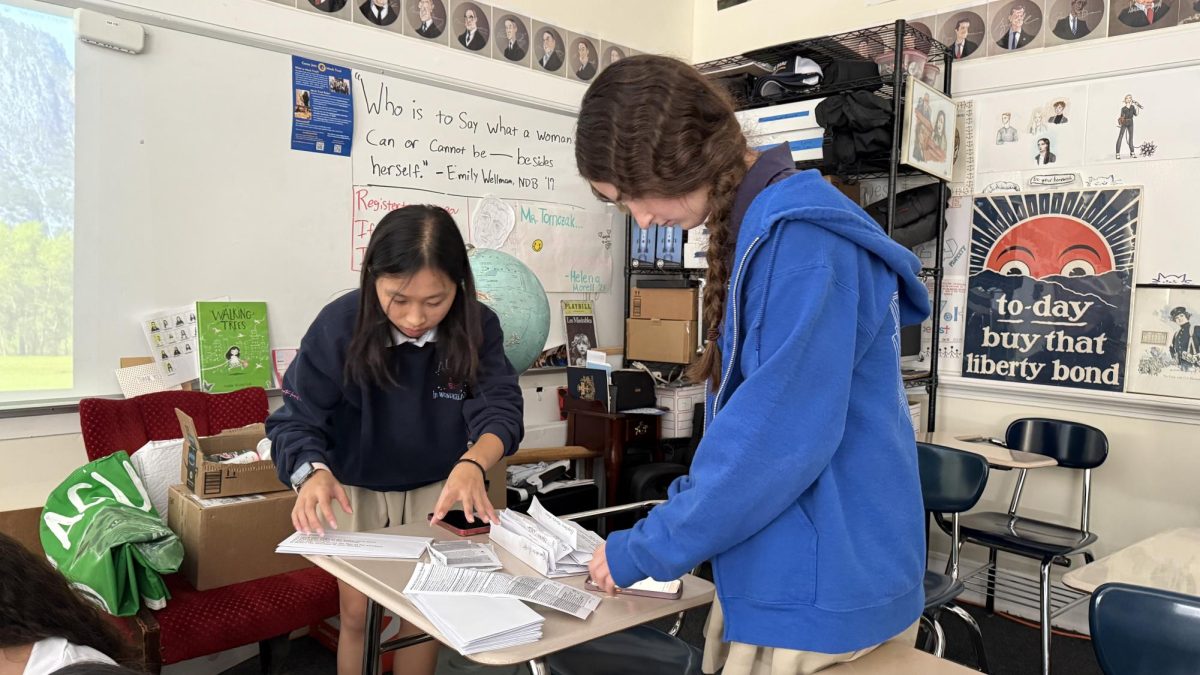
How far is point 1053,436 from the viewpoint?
3.15m

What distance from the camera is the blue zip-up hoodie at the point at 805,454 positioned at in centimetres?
92

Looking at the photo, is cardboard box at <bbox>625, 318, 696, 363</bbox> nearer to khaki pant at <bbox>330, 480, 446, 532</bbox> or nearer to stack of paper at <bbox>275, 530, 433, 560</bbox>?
khaki pant at <bbox>330, 480, 446, 532</bbox>

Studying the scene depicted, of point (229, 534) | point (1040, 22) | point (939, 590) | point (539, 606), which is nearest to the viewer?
point (539, 606)

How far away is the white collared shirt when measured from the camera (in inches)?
67.7

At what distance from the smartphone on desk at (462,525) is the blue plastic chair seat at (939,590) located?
1047mm

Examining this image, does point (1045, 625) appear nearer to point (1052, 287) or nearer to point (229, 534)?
point (1052, 287)

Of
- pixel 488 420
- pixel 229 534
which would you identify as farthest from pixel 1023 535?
pixel 229 534

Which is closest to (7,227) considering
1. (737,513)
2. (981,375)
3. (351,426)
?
(351,426)

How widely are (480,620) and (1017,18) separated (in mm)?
3363

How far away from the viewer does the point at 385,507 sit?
5.98 ft

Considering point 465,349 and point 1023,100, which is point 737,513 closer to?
point 465,349

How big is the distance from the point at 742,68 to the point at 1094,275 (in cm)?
170

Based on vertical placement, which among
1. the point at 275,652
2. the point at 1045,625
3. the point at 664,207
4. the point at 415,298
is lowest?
the point at 275,652

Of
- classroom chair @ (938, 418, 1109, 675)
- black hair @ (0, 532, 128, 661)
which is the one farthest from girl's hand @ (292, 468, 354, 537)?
classroom chair @ (938, 418, 1109, 675)
